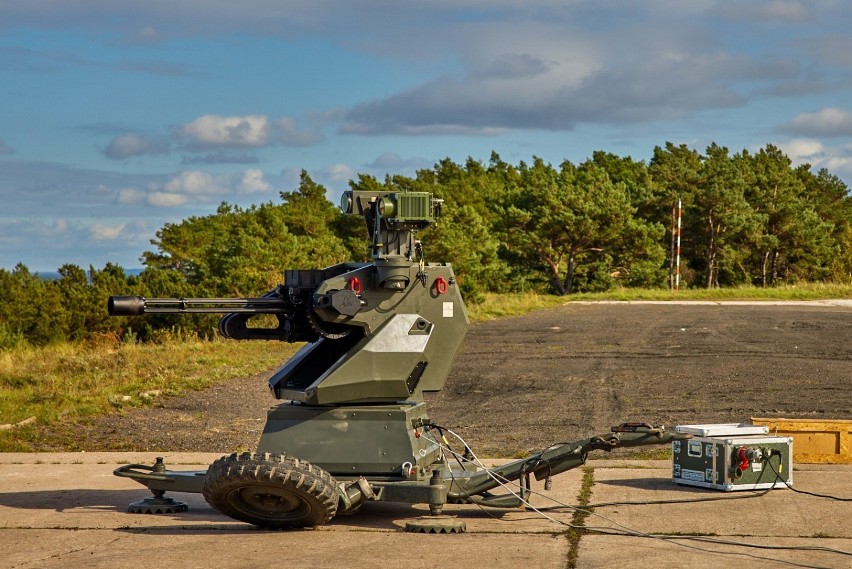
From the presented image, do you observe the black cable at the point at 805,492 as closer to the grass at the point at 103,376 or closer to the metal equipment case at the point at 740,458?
the metal equipment case at the point at 740,458

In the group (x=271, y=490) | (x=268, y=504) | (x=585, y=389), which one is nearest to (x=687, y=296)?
(x=585, y=389)

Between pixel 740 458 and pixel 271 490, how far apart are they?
3910 millimetres

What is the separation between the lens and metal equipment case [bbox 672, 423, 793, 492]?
9.43 meters

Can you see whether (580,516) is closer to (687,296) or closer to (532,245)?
(687,296)

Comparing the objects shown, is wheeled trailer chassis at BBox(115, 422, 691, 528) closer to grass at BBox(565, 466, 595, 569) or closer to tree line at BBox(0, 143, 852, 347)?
grass at BBox(565, 466, 595, 569)

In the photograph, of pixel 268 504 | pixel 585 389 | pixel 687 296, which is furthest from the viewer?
pixel 687 296

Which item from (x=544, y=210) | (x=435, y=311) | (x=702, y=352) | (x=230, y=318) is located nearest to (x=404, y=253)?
(x=435, y=311)

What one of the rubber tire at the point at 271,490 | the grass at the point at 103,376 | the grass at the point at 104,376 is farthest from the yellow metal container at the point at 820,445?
the grass at the point at 104,376

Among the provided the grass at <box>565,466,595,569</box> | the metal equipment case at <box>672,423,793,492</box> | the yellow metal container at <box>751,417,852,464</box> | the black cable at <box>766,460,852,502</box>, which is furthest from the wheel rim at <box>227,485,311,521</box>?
the yellow metal container at <box>751,417,852,464</box>

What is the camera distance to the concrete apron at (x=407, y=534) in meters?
7.31

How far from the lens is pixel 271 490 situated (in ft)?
25.4

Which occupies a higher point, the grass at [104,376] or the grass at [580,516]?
the grass at [104,376]

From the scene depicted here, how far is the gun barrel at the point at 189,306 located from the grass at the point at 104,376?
203 inches

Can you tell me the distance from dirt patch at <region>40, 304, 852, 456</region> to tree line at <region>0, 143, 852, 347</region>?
1312cm
